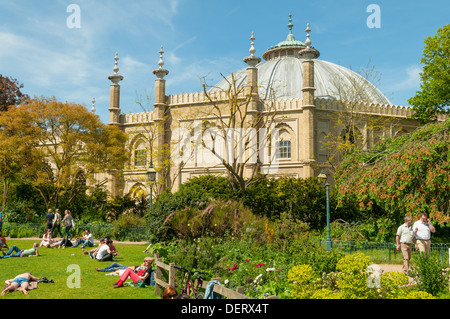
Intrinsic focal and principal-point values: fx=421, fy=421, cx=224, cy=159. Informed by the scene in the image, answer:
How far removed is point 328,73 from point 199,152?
15.3 metres

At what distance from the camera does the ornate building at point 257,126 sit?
30.5 meters

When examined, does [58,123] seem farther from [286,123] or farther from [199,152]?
[286,123]

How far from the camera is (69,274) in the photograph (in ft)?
36.3

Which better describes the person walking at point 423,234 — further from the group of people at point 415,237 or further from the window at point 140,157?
the window at point 140,157

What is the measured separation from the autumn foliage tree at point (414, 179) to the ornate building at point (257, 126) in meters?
11.7

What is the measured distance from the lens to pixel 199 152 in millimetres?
33375

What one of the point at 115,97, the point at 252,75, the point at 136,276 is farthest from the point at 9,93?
the point at 136,276

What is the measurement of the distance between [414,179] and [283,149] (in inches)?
654

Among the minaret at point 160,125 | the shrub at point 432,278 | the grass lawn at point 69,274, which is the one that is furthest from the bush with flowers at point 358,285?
the minaret at point 160,125

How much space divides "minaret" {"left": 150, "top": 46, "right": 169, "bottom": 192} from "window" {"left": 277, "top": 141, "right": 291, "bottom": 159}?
8.84 m

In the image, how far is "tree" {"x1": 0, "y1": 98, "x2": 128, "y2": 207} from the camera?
2570 cm

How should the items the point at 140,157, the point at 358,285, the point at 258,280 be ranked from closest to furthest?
the point at 358,285, the point at 258,280, the point at 140,157

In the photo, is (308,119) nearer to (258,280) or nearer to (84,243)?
(84,243)
